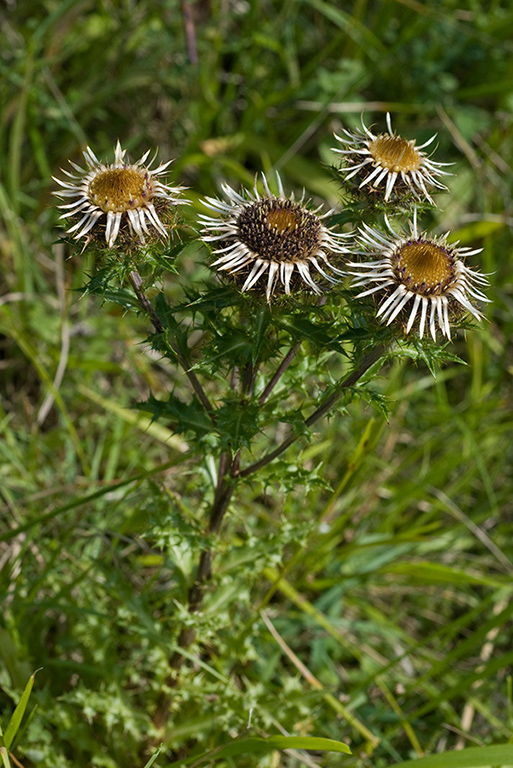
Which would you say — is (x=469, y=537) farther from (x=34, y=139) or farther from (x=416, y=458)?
(x=34, y=139)

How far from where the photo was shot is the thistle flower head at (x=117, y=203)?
148 cm

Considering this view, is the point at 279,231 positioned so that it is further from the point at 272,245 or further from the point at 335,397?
the point at 335,397

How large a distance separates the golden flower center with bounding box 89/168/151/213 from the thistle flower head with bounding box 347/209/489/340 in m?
0.51

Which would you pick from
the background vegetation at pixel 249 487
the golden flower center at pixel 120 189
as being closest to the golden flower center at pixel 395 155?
the background vegetation at pixel 249 487

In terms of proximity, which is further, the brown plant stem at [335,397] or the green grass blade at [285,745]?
the brown plant stem at [335,397]

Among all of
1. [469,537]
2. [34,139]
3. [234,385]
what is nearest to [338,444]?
[469,537]

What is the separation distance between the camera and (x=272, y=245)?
1.47m

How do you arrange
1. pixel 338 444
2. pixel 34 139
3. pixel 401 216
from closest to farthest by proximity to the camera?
pixel 401 216 < pixel 338 444 < pixel 34 139

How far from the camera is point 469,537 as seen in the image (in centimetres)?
307

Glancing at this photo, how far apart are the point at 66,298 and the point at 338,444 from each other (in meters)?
1.46

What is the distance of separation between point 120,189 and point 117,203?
4 centimetres

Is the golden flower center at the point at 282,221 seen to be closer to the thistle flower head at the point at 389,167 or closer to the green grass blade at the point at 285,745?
the thistle flower head at the point at 389,167

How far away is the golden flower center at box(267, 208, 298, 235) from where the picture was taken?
1.49m

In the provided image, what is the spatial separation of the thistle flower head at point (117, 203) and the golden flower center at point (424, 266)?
0.54 meters
